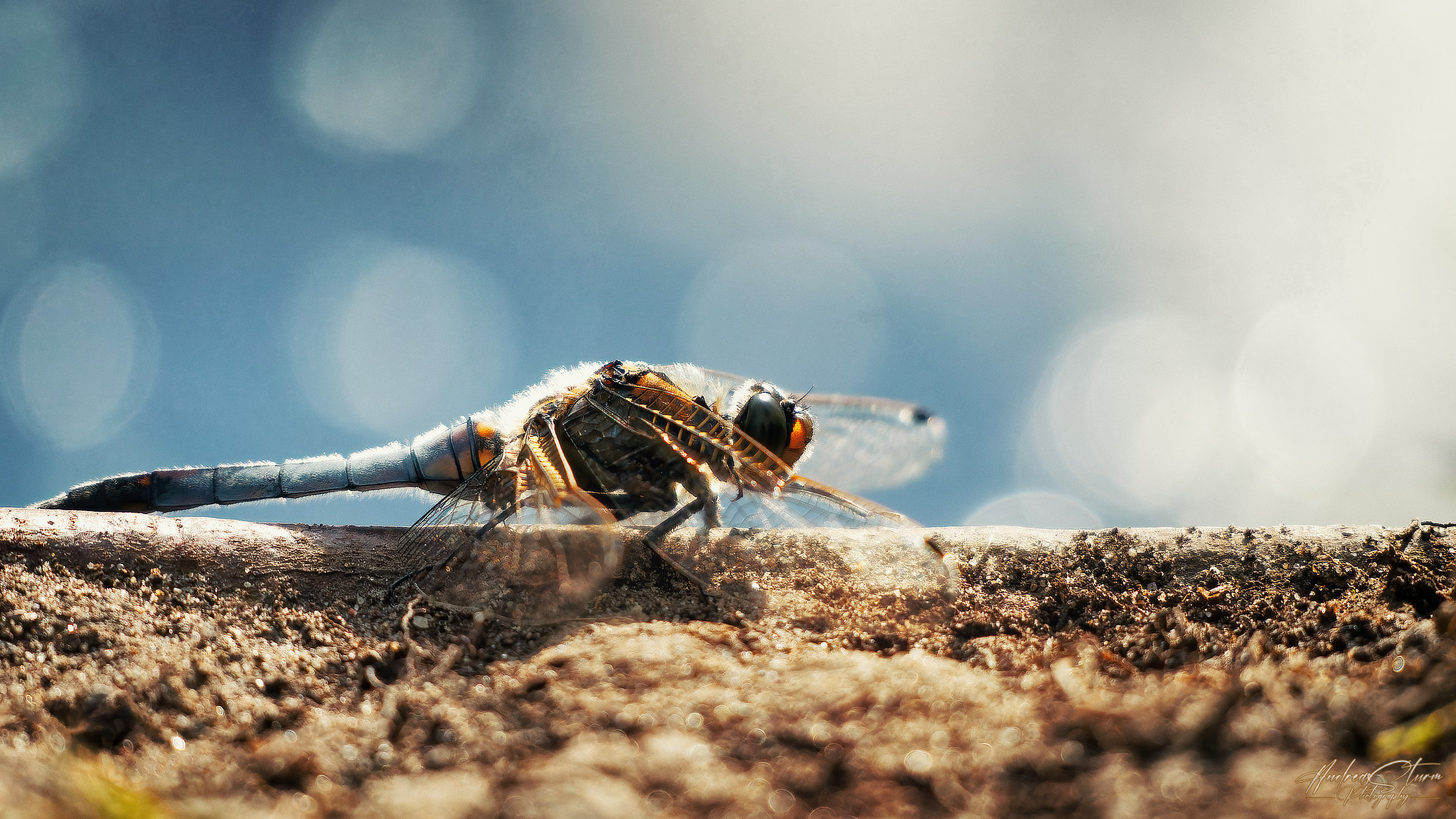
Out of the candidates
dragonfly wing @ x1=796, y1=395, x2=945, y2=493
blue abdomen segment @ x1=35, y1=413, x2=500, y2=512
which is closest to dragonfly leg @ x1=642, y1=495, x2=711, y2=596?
blue abdomen segment @ x1=35, y1=413, x2=500, y2=512

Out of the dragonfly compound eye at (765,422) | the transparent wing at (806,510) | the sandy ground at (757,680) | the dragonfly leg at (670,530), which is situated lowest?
the sandy ground at (757,680)

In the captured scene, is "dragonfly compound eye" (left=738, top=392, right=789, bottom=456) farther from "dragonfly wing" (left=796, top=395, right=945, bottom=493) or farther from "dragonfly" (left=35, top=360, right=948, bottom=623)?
"dragonfly wing" (left=796, top=395, right=945, bottom=493)

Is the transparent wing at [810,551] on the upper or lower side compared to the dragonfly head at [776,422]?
lower

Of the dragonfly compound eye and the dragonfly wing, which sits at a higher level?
the dragonfly wing

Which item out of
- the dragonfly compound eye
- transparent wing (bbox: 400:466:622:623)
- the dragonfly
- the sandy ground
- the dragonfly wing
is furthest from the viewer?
the dragonfly wing

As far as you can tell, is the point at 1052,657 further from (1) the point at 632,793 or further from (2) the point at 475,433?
(2) the point at 475,433

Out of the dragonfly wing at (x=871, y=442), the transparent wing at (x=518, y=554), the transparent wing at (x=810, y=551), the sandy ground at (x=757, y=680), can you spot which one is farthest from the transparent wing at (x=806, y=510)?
the dragonfly wing at (x=871, y=442)

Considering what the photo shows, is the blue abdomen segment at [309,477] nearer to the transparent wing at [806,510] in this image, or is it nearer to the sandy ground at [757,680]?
the sandy ground at [757,680]
